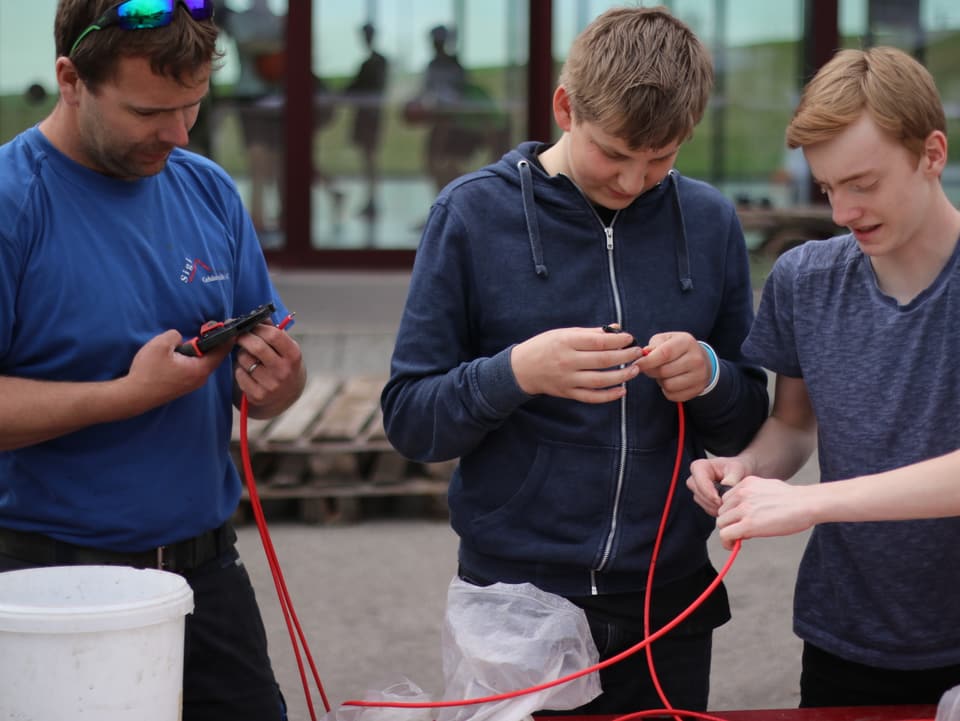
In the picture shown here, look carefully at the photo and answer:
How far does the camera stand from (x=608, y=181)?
2.13 metres

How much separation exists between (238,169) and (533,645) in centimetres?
691

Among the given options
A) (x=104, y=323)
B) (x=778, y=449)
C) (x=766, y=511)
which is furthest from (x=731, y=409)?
(x=104, y=323)

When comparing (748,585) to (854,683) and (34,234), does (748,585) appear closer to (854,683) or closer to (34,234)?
(854,683)

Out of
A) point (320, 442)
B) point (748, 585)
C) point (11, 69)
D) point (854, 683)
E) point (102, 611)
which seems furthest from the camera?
point (11, 69)

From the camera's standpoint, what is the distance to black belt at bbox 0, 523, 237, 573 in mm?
2189

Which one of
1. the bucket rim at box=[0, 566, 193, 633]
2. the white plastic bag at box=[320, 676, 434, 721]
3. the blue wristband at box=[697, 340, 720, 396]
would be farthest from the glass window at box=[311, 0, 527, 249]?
the bucket rim at box=[0, 566, 193, 633]

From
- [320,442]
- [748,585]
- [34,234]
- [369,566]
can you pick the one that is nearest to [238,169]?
[320,442]

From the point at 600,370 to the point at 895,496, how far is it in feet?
1.63

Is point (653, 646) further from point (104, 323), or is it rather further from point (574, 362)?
point (104, 323)

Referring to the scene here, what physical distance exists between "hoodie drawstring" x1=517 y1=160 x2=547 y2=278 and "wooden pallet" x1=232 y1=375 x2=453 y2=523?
3427 millimetres

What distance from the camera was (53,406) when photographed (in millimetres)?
2070

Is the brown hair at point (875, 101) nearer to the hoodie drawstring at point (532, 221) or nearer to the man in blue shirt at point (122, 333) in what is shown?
the hoodie drawstring at point (532, 221)

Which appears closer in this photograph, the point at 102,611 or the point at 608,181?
the point at 102,611

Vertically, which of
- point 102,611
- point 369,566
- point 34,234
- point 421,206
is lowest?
point 369,566
